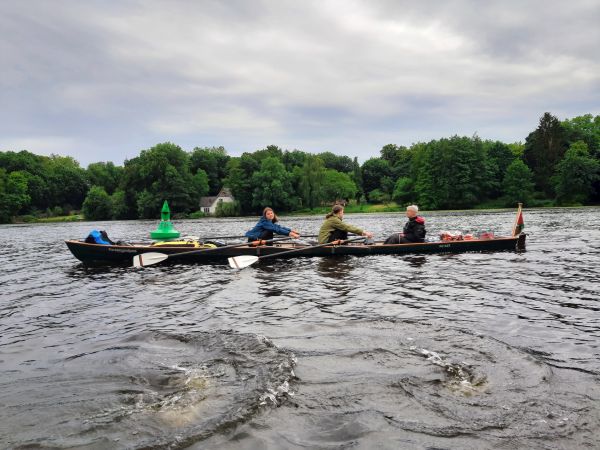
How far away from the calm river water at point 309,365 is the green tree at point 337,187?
80146mm

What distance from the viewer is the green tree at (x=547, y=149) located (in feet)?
263

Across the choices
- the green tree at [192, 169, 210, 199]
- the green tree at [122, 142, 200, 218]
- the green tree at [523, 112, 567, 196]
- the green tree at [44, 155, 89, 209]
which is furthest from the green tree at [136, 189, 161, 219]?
the green tree at [523, 112, 567, 196]

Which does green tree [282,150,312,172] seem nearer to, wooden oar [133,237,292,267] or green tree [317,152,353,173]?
green tree [317,152,353,173]

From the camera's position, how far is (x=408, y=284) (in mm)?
11234

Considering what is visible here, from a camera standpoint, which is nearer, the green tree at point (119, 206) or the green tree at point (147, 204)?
the green tree at point (147, 204)

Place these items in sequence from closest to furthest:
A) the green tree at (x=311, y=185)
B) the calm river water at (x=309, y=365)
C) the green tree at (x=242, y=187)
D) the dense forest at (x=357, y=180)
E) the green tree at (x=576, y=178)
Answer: the calm river water at (x=309, y=365), the green tree at (x=576, y=178), the dense forest at (x=357, y=180), the green tree at (x=311, y=185), the green tree at (x=242, y=187)

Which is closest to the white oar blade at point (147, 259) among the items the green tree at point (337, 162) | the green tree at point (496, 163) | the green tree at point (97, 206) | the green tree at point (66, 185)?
the green tree at point (496, 163)

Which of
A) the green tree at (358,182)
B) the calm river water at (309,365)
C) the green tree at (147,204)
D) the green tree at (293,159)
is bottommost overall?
the calm river water at (309,365)

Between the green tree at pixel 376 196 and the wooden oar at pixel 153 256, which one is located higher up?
the green tree at pixel 376 196

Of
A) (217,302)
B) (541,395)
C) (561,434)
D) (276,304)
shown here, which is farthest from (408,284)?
(561,434)

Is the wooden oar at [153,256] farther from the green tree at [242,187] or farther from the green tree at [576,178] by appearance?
the green tree at [242,187]

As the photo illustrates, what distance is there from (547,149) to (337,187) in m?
39.9

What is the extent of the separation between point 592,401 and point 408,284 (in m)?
6.60

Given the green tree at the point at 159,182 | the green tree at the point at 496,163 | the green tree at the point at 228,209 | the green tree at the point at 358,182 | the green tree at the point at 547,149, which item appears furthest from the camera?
the green tree at the point at 358,182
